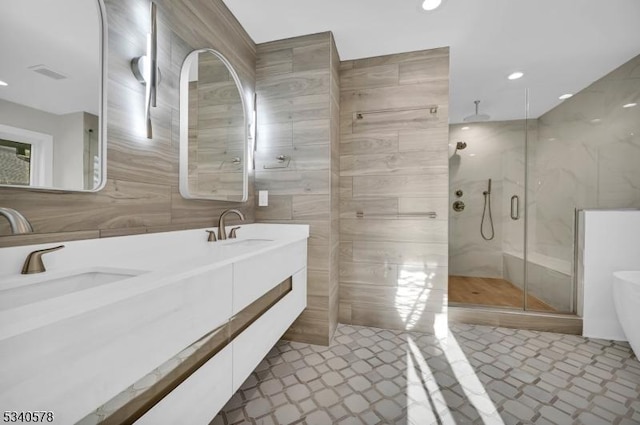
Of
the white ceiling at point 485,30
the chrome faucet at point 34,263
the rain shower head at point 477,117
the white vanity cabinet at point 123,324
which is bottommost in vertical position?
the white vanity cabinet at point 123,324

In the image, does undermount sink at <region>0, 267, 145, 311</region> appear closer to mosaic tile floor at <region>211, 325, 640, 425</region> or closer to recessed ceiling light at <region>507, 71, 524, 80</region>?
mosaic tile floor at <region>211, 325, 640, 425</region>

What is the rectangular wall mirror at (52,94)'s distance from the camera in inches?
30.5

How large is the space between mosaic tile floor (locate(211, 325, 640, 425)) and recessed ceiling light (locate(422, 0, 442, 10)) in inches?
89.6

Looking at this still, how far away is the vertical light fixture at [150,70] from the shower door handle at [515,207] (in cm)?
329

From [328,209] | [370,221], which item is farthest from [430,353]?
[328,209]

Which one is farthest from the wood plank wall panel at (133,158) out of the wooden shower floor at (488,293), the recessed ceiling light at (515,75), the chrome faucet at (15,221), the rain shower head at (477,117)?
the rain shower head at (477,117)

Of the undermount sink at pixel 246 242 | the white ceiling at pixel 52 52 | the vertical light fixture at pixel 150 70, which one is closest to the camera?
the white ceiling at pixel 52 52

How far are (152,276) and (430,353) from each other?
1.84m

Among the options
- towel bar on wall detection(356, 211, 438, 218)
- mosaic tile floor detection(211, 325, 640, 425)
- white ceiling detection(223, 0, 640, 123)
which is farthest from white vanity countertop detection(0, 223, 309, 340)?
white ceiling detection(223, 0, 640, 123)

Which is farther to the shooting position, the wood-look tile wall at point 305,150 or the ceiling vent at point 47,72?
the wood-look tile wall at point 305,150

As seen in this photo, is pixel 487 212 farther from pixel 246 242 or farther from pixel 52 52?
pixel 52 52

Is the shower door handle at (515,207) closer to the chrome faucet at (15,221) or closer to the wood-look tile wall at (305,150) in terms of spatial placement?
the wood-look tile wall at (305,150)

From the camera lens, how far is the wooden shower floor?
2.43 m

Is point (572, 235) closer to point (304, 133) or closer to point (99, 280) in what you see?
point (304, 133)
